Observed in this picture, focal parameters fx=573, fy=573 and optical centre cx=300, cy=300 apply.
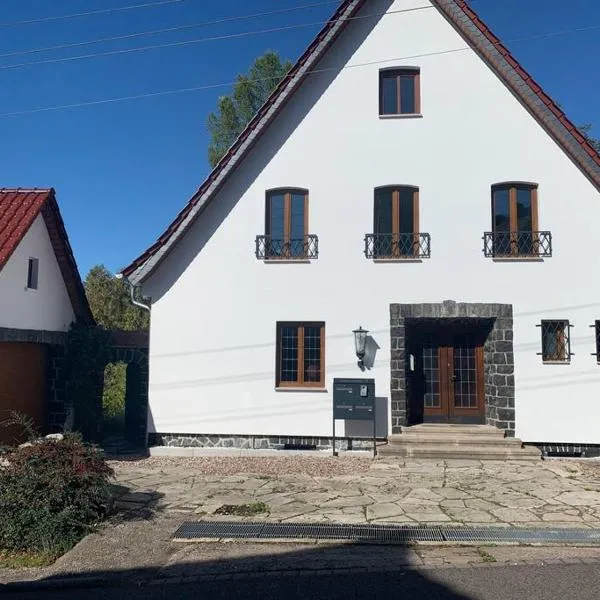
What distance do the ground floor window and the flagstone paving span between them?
2159 millimetres

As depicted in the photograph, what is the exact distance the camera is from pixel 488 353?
41.3 ft

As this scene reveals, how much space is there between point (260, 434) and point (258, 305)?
111 inches

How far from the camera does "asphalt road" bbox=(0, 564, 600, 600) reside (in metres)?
5.18

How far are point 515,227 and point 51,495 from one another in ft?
33.6

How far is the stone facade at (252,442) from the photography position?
40.3 ft

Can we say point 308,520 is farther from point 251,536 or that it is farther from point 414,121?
point 414,121

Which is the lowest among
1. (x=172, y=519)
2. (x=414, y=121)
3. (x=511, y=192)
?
(x=172, y=519)

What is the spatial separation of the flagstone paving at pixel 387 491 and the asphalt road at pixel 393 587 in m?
1.66

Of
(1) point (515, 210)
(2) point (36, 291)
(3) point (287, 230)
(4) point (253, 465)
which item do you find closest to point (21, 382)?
(2) point (36, 291)

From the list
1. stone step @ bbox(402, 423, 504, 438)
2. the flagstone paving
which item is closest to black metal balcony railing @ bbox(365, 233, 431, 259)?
stone step @ bbox(402, 423, 504, 438)

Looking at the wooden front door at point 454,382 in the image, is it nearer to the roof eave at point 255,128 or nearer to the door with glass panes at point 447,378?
the door with glass panes at point 447,378

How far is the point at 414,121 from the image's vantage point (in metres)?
12.8

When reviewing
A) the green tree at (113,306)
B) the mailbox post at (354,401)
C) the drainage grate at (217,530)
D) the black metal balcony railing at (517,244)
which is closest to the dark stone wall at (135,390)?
the mailbox post at (354,401)

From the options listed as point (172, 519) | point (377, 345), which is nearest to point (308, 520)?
point (172, 519)
